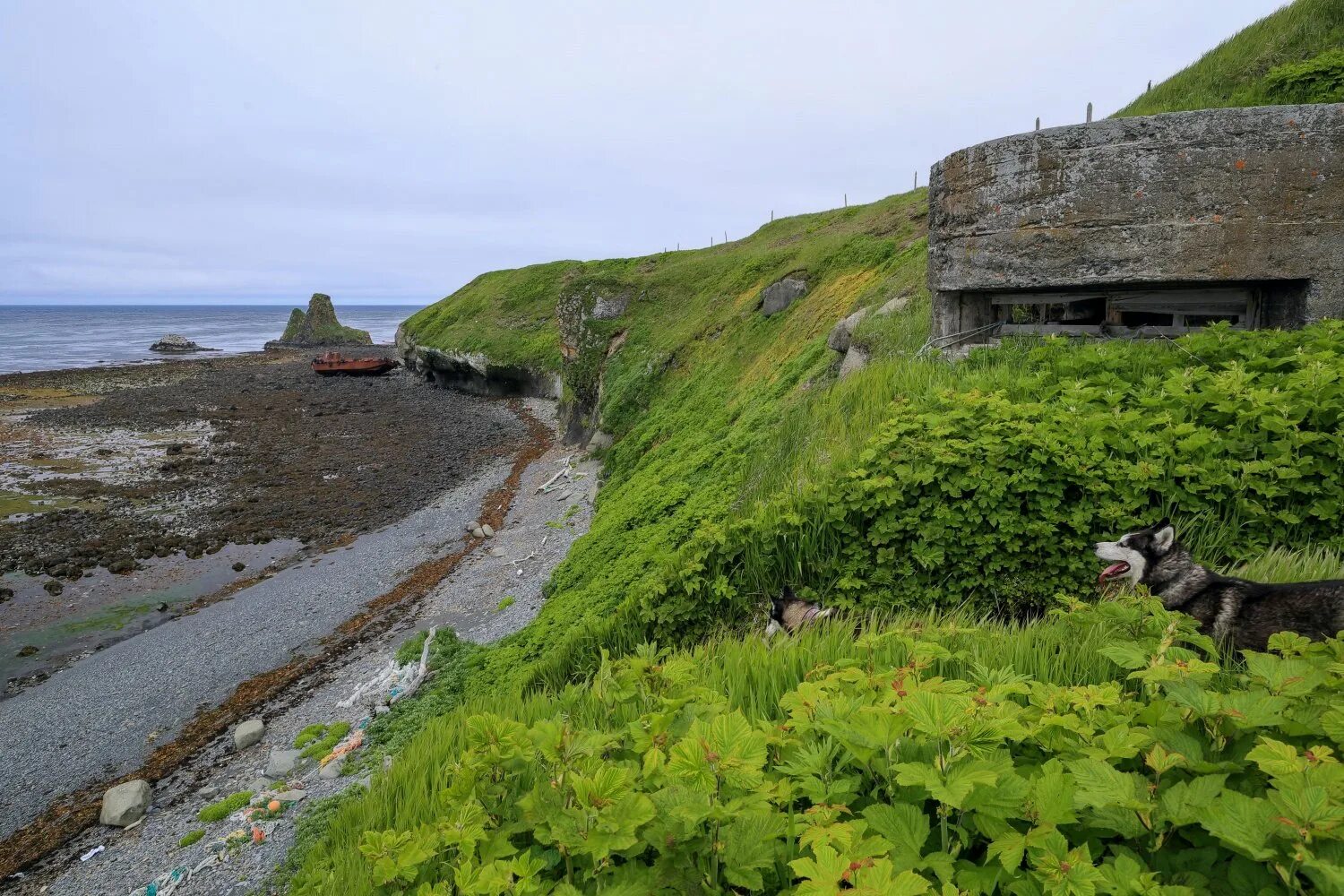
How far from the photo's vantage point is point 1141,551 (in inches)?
192

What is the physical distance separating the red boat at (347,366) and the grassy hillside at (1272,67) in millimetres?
60252

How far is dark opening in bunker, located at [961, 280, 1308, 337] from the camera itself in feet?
27.0

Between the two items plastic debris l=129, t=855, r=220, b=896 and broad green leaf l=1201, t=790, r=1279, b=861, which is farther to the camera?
plastic debris l=129, t=855, r=220, b=896

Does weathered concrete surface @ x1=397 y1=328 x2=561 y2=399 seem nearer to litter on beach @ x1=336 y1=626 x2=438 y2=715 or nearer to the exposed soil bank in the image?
the exposed soil bank

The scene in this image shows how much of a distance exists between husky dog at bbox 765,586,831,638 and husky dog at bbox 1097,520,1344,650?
2.34m

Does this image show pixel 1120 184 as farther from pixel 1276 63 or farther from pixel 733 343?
pixel 733 343

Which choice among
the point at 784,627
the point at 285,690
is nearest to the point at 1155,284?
the point at 784,627

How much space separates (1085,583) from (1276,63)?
1052 cm

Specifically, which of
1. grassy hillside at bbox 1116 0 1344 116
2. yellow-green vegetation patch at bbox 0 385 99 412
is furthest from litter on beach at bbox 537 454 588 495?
yellow-green vegetation patch at bbox 0 385 99 412

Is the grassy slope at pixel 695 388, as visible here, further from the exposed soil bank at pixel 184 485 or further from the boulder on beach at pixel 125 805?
the exposed soil bank at pixel 184 485

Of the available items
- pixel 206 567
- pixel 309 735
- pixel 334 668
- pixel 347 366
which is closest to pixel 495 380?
pixel 347 366

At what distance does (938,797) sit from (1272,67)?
1396 cm

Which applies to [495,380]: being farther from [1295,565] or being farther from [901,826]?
[901,826]

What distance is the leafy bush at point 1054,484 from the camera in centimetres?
575
